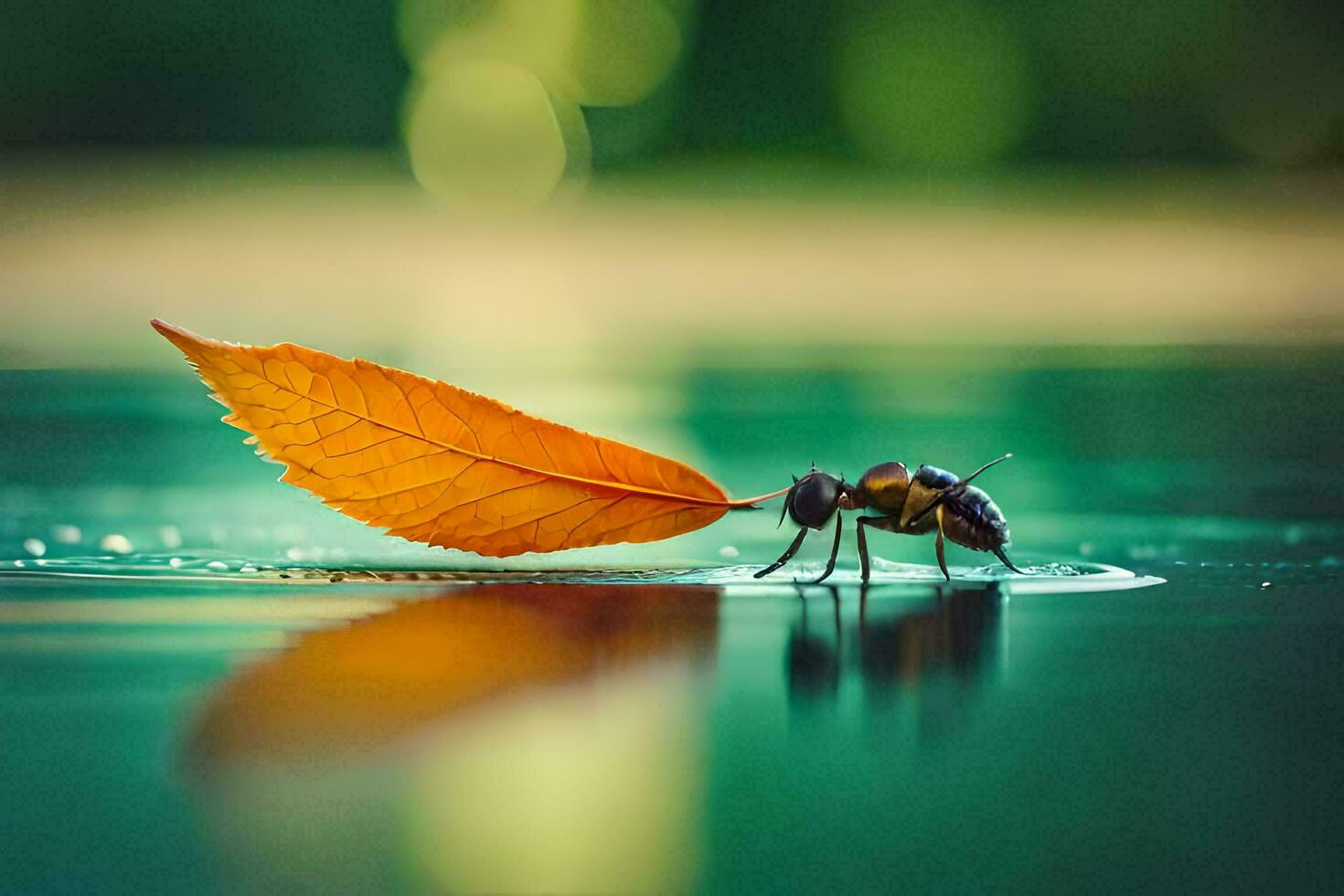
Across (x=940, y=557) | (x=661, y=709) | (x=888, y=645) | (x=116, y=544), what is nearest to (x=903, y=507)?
(x=940, y=557)

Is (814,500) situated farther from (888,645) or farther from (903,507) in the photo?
(888,645)

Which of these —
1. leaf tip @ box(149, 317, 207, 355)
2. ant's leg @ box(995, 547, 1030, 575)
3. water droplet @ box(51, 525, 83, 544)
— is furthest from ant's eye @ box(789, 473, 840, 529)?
water droplet @ box(51, 525, 83, 544)

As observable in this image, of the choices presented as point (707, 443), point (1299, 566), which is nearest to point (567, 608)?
point (1299, 566)

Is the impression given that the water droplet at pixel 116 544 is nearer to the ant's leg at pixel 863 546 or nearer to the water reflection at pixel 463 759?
the water reflection at pixel 463 759

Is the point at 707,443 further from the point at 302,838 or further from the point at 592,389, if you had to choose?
the point at 302,838

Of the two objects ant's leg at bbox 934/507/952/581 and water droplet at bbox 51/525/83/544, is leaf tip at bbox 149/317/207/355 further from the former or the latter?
ant's leg at bbox 934/507/952/581

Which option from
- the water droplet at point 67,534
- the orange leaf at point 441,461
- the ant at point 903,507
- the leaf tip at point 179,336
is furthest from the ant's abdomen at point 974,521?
the water droplet at point 67,534
